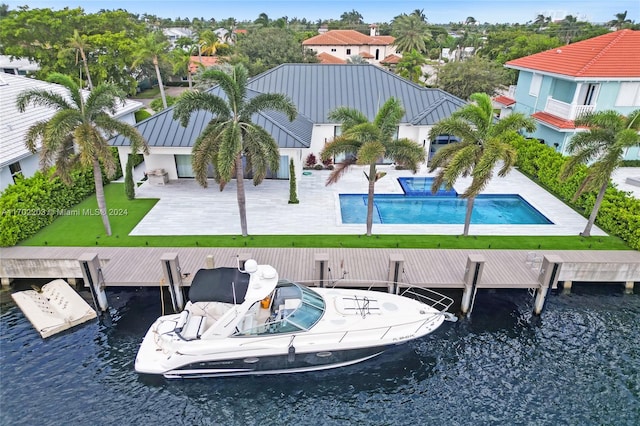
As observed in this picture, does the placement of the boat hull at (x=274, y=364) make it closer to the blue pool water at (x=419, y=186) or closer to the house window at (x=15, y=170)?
the blue pool water at (x=419, y=186)

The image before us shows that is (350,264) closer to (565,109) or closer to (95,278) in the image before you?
(95,278)

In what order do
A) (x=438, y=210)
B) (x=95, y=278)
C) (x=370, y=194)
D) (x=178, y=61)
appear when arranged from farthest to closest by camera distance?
(x=178, y=61)
(x=438, y=210)
(x=370, y=194)
(x=95, y=278)

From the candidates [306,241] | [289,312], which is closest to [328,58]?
[306,241]

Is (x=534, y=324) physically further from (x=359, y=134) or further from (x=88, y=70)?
(x=88, y=70)

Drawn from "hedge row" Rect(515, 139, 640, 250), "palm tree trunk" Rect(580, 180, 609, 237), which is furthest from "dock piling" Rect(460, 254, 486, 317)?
"hedge row" Rect(515, 139, 640, 250)

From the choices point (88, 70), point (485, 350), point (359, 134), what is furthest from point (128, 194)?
point (88, 70)

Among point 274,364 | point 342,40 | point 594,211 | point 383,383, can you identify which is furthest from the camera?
point 342,40
